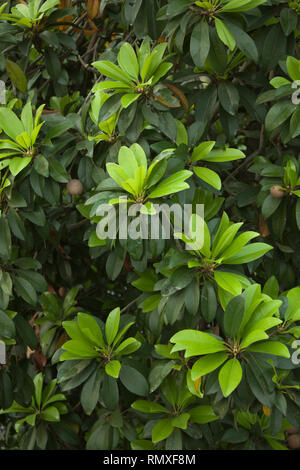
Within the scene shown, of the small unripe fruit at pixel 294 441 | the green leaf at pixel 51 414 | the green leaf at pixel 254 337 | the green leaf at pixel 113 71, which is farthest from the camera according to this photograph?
the small unripe fruit at pixel 294 441

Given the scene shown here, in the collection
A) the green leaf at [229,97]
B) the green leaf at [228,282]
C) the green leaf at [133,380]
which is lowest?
the green leaf at [133,380]

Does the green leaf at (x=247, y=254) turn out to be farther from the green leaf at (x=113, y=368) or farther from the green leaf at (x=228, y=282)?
the green leaf at (x=113, y=368)

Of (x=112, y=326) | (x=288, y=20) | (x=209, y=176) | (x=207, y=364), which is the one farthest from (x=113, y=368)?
(x=288, y=20)

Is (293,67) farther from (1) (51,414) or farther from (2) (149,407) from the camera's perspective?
(1) (51,414)

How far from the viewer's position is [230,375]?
45.3 inches

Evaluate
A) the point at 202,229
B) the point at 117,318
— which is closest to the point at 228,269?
the point at 202,229

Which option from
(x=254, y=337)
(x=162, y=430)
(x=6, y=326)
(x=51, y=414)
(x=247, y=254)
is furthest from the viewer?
(x=51, y=414)

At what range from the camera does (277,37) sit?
150 cm

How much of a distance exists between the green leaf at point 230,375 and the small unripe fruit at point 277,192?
496mm

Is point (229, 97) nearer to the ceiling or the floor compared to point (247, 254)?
nearer to the ceiling

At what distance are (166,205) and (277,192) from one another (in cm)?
36

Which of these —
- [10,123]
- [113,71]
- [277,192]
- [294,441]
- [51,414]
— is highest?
[113,71]

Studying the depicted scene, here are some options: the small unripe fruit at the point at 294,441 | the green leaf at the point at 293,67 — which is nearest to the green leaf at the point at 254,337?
the green leaf at the point at 293,67

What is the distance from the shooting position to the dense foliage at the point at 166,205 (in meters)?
1.25
